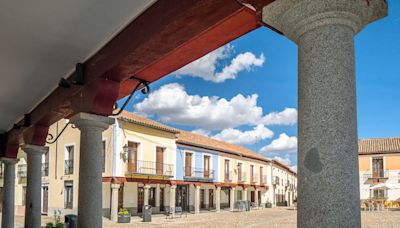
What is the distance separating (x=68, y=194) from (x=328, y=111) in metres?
18.9

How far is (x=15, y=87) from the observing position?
16.4 feet

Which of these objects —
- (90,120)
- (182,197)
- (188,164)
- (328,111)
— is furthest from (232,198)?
(328,111)

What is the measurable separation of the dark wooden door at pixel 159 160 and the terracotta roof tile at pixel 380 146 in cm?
1534

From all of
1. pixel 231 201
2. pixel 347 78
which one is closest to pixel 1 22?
pixel 347 78

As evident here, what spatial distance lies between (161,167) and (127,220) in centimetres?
469

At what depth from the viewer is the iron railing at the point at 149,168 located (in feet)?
60.2

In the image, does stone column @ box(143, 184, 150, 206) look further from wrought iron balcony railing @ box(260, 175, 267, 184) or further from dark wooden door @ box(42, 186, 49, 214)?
wrought iron balcony railing @ box(260, 175, 267, 184)

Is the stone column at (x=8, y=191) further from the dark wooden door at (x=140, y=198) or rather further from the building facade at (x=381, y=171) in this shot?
the building facade at (x=381, y=171)

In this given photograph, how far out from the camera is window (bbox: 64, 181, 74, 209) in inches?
730

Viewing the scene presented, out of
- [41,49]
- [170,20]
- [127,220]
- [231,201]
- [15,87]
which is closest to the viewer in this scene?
[170,20]

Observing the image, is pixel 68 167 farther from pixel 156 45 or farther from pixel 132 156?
pixel 156 45

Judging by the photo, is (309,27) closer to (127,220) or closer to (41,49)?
(41,49)

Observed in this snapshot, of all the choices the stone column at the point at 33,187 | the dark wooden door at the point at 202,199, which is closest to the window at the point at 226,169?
the dark wooden door at the point at 202,199

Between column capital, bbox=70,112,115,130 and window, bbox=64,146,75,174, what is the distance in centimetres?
1571
